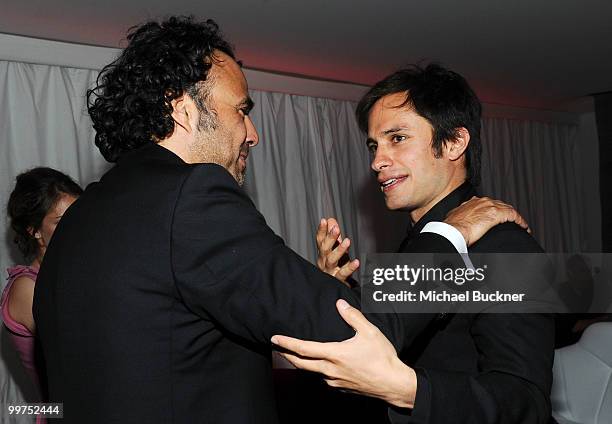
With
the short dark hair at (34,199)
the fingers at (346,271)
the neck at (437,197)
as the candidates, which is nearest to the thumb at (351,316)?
the fingers at (346,271)

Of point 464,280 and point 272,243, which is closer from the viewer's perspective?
point 272,243

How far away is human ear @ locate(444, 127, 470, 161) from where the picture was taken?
2.04 m

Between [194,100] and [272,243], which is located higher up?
[194,100]

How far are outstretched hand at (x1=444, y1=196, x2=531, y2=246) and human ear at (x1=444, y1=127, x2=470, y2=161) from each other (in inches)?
15.0

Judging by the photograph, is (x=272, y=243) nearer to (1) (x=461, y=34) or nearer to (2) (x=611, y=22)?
(1) (x=461, y=34)

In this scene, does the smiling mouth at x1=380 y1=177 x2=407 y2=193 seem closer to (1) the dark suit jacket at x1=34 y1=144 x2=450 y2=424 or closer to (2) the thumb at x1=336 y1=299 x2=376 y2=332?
(1) the dark suit jacket at x1=34 y1=144 x2=450 y2=424

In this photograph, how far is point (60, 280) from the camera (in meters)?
1.36

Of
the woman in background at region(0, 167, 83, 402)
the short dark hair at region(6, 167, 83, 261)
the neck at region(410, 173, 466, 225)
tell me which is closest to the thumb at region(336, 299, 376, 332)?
the neck at region(410, 173, 466, 225)

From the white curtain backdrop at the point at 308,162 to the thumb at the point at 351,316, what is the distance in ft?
9.51

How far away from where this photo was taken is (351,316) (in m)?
1.20

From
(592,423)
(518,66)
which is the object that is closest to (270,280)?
(592,423)

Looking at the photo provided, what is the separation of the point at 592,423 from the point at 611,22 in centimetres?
277

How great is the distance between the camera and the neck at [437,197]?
2035mm

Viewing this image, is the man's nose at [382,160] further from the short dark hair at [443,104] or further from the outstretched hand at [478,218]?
the outstretched hand at [478,218]
